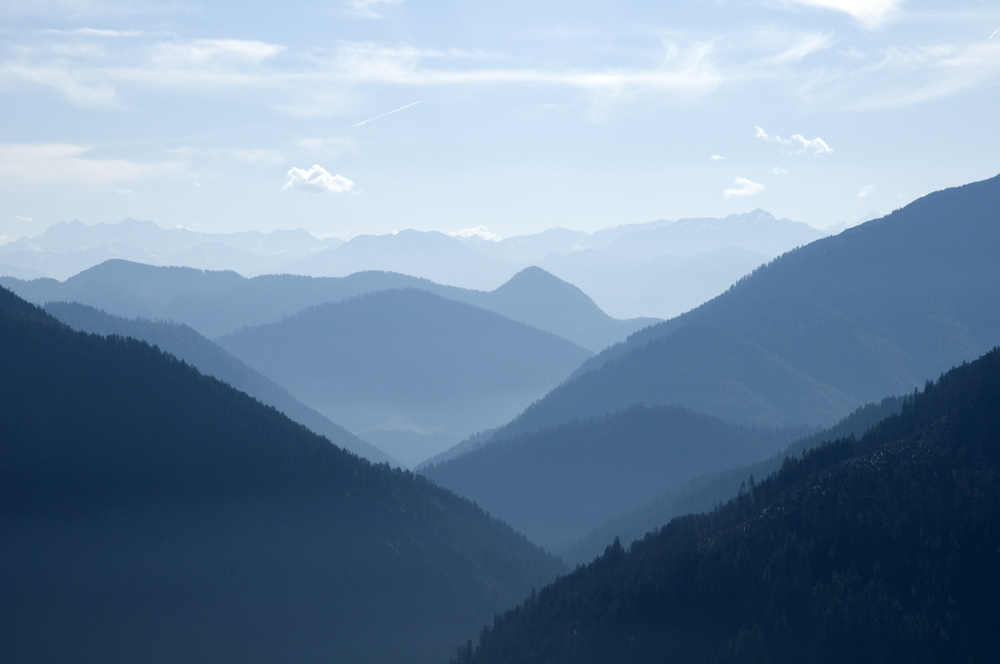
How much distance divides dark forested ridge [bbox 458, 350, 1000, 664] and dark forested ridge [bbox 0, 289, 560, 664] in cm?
Result: 4667

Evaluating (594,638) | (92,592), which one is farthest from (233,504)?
(594,638)

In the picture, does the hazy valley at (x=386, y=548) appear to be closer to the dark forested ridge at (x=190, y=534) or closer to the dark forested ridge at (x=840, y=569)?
the dark forested ridge at (x=840, y=569)

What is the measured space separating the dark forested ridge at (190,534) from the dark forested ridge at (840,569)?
1837 inches

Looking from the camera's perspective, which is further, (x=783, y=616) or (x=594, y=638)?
(x=594, y=638)

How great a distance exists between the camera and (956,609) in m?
93.3

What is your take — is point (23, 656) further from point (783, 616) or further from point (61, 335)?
point (783, 616)

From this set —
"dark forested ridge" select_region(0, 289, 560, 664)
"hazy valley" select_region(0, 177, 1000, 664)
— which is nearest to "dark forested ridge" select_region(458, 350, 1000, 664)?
"hazy valley" select_region(0, 177, 1000, 664)

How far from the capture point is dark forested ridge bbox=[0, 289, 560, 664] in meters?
148

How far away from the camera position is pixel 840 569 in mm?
101562

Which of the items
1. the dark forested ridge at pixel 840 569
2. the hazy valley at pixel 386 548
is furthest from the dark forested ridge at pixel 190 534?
the dark forested ridge at pixel 840 569

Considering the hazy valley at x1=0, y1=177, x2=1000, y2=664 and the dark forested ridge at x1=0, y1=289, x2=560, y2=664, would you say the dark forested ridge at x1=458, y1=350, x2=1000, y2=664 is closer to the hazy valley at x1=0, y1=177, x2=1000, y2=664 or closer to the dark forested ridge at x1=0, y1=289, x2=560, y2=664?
the hazy valley at x1=0, y1=177, x2=1000, y2=664

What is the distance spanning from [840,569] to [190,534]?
11678cm

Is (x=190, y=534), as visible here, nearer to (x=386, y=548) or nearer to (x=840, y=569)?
(x=386, y=548)

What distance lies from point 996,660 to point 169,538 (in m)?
135
